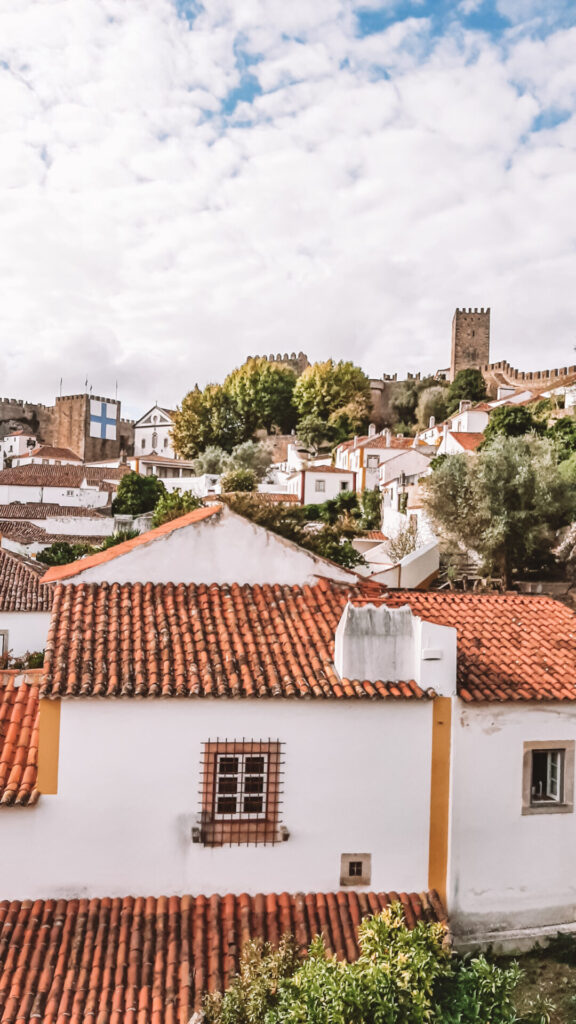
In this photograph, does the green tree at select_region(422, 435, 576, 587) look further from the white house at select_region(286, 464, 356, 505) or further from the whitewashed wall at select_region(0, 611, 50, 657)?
the white house at select_region(286, 464, 356, 505)

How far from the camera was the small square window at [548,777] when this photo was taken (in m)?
7.70

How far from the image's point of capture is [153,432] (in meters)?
82.1

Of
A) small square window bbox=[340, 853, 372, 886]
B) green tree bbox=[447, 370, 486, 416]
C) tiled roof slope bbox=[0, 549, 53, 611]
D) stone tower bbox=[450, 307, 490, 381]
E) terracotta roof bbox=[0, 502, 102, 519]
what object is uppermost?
stone tower bbox=[450, 307, 490, 381]

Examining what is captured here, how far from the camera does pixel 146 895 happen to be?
7.21 meters

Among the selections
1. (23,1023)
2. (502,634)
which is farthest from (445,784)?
(23,1023)

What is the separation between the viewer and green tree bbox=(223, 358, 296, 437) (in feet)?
206

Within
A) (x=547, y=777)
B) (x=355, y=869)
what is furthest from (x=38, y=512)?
(x=547, y=777)

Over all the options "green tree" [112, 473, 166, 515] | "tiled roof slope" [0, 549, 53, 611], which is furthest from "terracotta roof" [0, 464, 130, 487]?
"tiled roof slope" [0, 549, 53, 611]

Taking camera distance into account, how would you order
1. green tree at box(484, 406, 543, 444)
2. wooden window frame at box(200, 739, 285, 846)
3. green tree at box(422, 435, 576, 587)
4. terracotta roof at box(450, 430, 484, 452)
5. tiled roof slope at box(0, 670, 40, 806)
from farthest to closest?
terracotta roof at box(450, 430, 484, 452) < green tree at box(484, 406, 543, 444) < green tree at box(422, 435, 576, 587) < wooden window frame at box(200, 739, 285, 846) < tiled roof slope at box(0, 670, 40, 806)

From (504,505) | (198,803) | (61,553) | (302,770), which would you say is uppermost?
(504,505)

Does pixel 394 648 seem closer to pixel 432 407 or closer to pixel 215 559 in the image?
pixel 215 559

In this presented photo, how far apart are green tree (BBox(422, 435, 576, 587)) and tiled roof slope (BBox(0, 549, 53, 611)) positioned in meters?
13.4

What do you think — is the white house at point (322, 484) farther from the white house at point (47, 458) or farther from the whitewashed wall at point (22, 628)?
the whitewashed wall at point (22, 628)

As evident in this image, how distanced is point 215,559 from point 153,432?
247 ft
